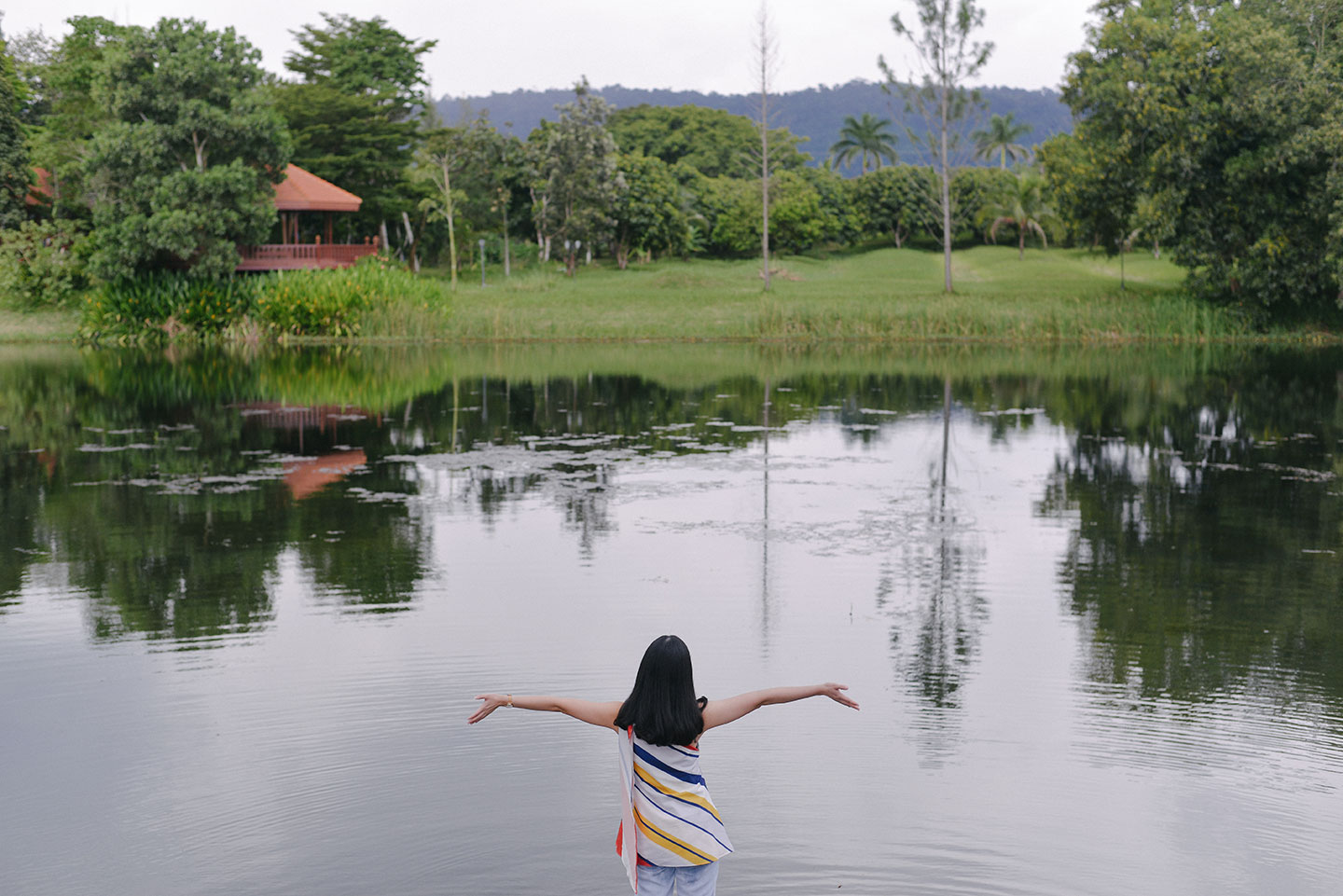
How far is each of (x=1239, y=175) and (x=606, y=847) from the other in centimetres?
3652

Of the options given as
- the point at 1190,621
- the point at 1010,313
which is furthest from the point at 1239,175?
the point at 1190,621

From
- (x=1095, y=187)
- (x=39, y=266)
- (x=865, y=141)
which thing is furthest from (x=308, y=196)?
(x=865, y=141)

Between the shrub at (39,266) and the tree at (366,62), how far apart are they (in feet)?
50.9

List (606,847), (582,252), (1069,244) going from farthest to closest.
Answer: (1069,244), (582,252), (606,847)

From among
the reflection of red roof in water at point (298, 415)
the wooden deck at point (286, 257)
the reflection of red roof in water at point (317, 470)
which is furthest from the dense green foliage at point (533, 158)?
the reflection of red roof in water at point (317, 470)

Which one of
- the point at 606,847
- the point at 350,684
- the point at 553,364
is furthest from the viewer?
the point at 553,364

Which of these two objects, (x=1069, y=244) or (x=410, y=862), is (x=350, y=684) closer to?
(x=410, y=862)

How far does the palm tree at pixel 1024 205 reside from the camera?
67375 millimetres

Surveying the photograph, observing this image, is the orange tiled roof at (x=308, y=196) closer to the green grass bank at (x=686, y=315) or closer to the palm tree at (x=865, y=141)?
the green grass bank at (x=686, y=315)

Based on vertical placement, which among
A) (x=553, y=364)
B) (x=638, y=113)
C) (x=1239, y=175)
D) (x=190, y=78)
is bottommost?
(x=553, y=364)

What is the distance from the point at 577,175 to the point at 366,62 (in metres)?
11.3

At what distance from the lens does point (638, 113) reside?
101500 millimetres

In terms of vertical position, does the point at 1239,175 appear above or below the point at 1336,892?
above

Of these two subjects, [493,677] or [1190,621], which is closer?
[493,677]
